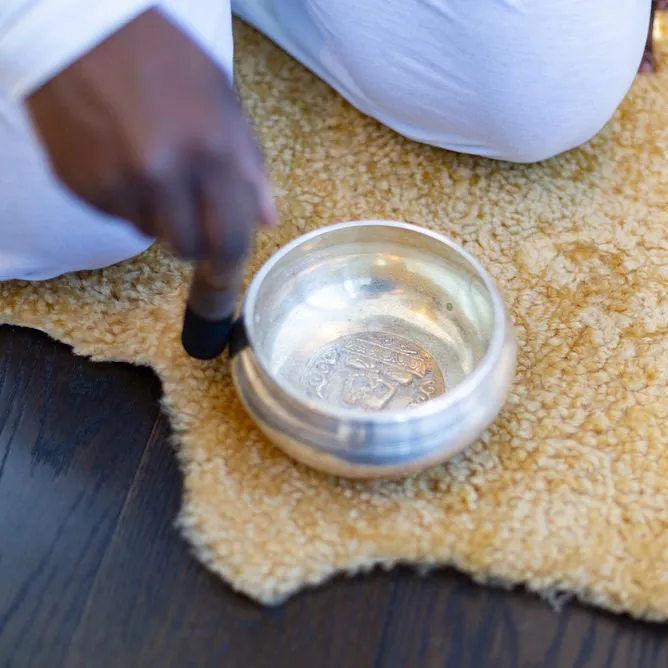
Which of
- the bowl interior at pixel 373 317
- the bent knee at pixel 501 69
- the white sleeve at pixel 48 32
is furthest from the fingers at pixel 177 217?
the bent knee at pixel 501 69

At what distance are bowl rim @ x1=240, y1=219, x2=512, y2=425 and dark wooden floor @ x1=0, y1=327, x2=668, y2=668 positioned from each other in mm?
140

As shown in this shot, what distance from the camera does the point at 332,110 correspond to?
97 cm

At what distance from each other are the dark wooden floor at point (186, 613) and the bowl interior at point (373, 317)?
151 millimetres

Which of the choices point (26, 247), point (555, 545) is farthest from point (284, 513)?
point (26, 247)

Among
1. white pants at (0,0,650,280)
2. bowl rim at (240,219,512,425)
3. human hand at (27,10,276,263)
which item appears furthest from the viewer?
white pants at (0,0,650,280)

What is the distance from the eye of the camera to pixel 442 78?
83 cm

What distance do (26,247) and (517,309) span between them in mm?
463

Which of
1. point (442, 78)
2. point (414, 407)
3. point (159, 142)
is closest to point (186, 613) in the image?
point (414, 407)

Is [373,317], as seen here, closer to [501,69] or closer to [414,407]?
[414,407]

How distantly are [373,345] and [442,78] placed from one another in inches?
11.3

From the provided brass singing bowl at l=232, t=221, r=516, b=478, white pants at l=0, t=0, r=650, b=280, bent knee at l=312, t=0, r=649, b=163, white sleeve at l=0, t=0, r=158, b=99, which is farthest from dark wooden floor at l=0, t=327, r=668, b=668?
bent knee at l=312, t=0, r=649, b=163

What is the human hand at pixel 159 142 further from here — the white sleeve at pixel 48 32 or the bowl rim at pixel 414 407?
the bowl rim at pixel 414 407

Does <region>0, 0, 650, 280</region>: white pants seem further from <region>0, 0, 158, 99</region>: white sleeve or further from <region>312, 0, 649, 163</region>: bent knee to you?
<region>0, 0, 158, 99</region>: white sleeve

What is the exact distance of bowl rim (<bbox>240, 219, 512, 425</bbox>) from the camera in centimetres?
60
